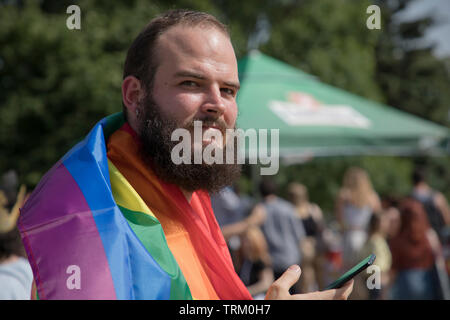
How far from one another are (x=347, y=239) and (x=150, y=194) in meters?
5.08

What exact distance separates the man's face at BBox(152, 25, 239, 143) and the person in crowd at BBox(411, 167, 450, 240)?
240 inches

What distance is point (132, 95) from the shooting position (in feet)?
5.91

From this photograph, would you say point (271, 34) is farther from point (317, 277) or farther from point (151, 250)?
point (151, 250)

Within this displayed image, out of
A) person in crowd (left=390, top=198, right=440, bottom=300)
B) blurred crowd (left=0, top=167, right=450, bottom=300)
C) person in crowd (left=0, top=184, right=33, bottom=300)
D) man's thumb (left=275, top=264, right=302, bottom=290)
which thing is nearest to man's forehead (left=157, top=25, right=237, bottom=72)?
man's thumb (left=275, top=264, right=302, bottom=290)

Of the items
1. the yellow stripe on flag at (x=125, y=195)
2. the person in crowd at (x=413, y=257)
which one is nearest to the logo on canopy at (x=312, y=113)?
the person in crowd at (x=413, y=257)

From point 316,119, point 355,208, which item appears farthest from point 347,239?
point 316,119

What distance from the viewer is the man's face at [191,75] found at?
Result: 5.39ft

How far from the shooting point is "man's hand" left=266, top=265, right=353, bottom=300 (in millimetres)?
1398

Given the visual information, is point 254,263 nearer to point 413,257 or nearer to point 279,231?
point 279,231

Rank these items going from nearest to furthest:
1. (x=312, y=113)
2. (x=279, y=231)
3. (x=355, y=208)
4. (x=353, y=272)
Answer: (x=353, y=272), (x=312, y=113), (x=279, y=231), (x=355, y=208)

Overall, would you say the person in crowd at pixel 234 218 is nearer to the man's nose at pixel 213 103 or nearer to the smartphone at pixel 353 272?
the man's nose at pixel 213 103

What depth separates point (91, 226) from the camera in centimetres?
136

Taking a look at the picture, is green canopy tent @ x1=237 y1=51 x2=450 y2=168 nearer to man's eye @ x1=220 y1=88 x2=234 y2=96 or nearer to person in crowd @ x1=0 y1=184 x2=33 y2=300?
person in crowd @ x1=0 y1=184 x2=33 y2=300

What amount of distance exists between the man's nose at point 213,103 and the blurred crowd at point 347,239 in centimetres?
360
